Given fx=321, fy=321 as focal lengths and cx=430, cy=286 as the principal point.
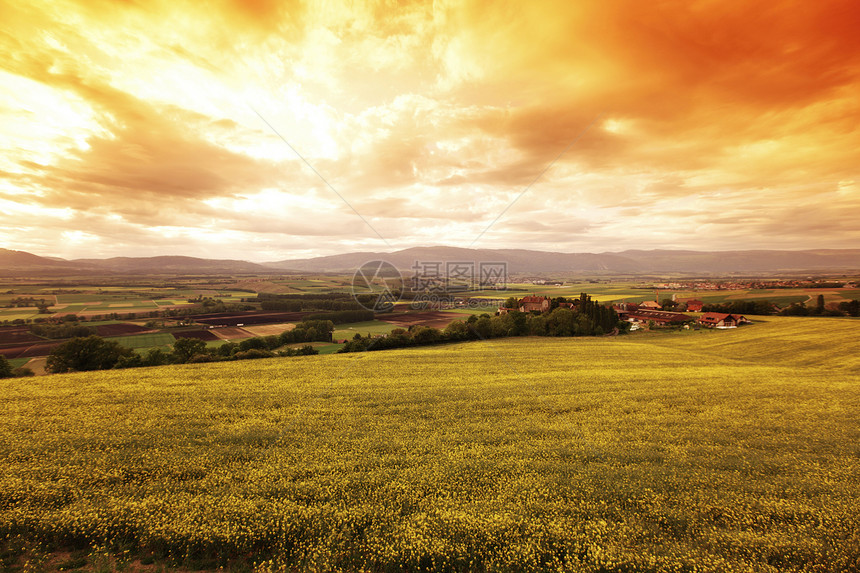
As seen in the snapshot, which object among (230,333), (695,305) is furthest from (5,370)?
(695,305)

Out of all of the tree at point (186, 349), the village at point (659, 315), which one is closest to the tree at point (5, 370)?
the tree at point (186, 349)

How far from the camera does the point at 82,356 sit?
27.5 meters

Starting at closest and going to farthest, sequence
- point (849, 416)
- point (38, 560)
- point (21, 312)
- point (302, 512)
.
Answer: point (38, 560)
point (302, 512)
point (849, 416)
point (21, 312)

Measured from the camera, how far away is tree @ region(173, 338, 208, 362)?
31656mm

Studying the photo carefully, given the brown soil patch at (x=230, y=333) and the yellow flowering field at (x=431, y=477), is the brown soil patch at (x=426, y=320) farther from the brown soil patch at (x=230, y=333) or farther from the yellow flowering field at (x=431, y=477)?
the yellow flowering field at (x=431, y=477)

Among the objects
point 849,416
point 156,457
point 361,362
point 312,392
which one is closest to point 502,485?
point 156,457

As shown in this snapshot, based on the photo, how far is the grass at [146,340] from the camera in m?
40.4

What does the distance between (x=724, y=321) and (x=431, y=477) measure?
64360mm

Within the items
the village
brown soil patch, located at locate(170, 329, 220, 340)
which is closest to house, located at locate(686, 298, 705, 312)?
the village

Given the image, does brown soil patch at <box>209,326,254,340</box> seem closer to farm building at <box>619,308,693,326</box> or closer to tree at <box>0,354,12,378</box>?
tree at <box>0,354,12,378</box>

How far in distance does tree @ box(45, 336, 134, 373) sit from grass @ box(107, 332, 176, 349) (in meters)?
11.9

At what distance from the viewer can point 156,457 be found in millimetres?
10250

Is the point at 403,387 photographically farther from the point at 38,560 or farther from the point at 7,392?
the point at 7,392

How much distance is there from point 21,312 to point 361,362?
80212 mm
